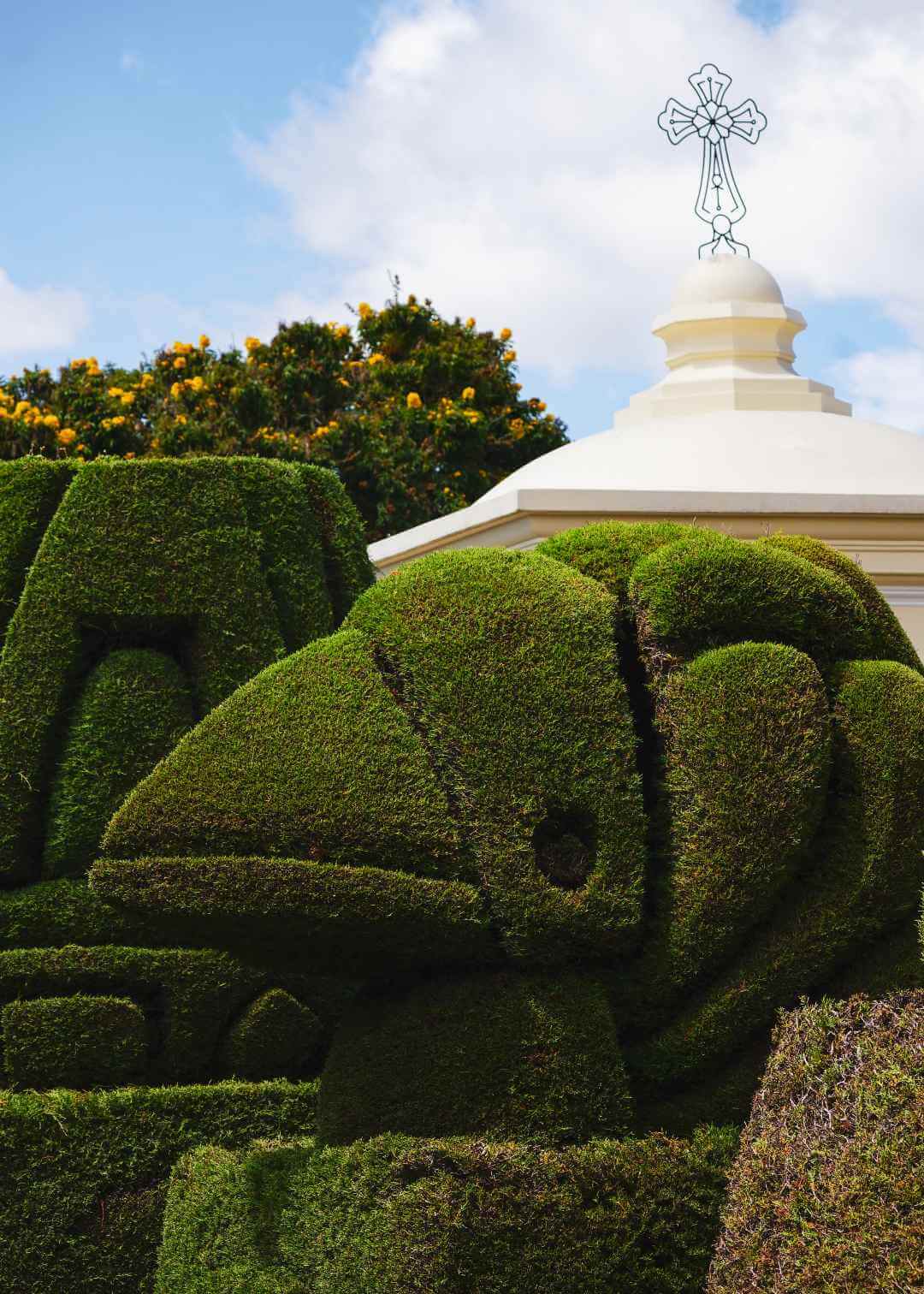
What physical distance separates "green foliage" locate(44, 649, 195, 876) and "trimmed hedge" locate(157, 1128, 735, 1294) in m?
1.99

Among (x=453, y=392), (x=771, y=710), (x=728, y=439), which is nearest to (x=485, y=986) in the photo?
(x=771, y=710)

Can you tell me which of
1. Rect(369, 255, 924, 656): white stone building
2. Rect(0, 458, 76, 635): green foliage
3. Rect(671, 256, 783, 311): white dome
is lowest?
Rect(0, 458, 76, 635): green foliage

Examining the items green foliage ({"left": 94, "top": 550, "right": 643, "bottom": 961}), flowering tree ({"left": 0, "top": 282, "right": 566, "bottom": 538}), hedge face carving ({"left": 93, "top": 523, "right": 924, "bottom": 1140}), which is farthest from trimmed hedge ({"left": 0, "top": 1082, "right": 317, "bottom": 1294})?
flowering tree ({"left": 0, "top": 282, "right": 566, "bottom": 538})

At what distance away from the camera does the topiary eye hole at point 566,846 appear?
16.8ft

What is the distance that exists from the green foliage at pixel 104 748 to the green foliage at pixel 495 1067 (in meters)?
1.94

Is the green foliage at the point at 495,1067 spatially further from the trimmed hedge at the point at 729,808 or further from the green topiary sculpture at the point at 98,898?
the green topiary sculpture at the point at 98,898

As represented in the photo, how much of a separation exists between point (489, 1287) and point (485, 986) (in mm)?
893

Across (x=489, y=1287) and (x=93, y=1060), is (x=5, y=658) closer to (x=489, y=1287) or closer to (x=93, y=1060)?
(x=93, y=1060)

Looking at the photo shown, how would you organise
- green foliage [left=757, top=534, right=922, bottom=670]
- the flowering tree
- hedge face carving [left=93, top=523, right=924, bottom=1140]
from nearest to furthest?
1. hedge face carving [left=93, top=523, right=924, bottom=1140]
2. green foliage [left=757, top=534, right=922, bottom=670]
3. the flowering tree

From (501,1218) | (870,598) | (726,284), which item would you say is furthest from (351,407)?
(501,1218)

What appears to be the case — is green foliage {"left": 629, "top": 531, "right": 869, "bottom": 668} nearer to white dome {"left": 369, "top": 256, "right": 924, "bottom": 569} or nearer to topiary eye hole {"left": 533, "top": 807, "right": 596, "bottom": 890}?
topiary eye hole {"left": 533, "top": 807, "right": 596, "bottom": 890}

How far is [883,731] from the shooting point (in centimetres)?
516

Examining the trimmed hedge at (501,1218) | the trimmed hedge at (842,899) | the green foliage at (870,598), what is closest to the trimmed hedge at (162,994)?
the trimmed hedge at (501,1218)

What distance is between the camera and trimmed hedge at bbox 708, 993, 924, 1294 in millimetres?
4156
